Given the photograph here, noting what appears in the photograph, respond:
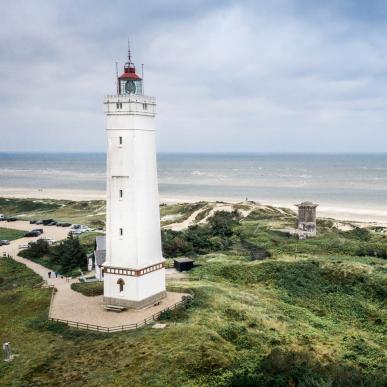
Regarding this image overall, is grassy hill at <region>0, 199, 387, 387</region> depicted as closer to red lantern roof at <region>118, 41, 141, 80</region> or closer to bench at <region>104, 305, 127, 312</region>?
bench at <region>104, 305, 127, 312</region>

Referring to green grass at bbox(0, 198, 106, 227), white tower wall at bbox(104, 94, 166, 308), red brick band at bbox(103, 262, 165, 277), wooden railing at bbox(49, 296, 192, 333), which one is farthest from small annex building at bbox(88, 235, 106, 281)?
green grass at bbox(0, 198, 106, 227)

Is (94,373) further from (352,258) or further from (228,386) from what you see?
(352,258)

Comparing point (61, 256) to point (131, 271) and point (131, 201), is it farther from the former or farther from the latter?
point (131, 201)

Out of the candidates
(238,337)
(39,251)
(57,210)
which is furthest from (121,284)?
(57,210)

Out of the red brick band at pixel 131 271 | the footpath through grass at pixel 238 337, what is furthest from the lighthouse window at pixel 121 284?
the footpath through grass at pixel 238 337

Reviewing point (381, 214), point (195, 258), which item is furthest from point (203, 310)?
point (381, 214)
